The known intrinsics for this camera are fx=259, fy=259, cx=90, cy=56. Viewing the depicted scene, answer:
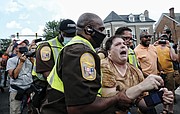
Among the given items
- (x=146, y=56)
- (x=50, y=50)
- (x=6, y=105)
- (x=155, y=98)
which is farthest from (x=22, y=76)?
(x=6, y=105)

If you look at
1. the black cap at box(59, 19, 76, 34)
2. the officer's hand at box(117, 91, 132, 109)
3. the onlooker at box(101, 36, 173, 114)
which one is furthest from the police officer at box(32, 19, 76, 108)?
the officer's hand at box(117, 91, 132, 109)

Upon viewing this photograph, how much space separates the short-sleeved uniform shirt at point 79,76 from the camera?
1718mm

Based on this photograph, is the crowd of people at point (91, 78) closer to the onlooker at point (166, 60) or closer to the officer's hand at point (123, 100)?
the officer's hand at point (123, 100)

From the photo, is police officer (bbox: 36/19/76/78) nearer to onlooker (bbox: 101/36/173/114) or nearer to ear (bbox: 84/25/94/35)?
onlooker (bbox: 101/36/173/114)

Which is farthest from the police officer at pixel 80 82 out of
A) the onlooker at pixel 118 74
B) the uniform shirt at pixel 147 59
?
the uniform shirt at pixel 147 59

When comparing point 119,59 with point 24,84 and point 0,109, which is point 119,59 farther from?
point 0,109

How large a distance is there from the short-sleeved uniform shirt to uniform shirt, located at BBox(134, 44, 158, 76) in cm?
366

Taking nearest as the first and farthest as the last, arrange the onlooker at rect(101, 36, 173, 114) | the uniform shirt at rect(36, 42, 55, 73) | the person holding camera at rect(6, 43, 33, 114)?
the onlooker at rect(101, 36, 173, 114)
the uniform shirt at rect(36, 42, 55, 73)
the person holding camera at rect(6, 43, 33, 114)

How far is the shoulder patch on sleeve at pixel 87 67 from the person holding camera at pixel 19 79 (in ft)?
10.9

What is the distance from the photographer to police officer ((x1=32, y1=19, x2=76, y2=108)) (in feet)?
10.9

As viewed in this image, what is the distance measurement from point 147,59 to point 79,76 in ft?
12.8

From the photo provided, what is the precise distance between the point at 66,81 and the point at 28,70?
351cm

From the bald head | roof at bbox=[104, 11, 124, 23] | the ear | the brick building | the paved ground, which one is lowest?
the paved ground

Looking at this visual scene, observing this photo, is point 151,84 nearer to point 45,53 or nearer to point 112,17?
point 45,53
